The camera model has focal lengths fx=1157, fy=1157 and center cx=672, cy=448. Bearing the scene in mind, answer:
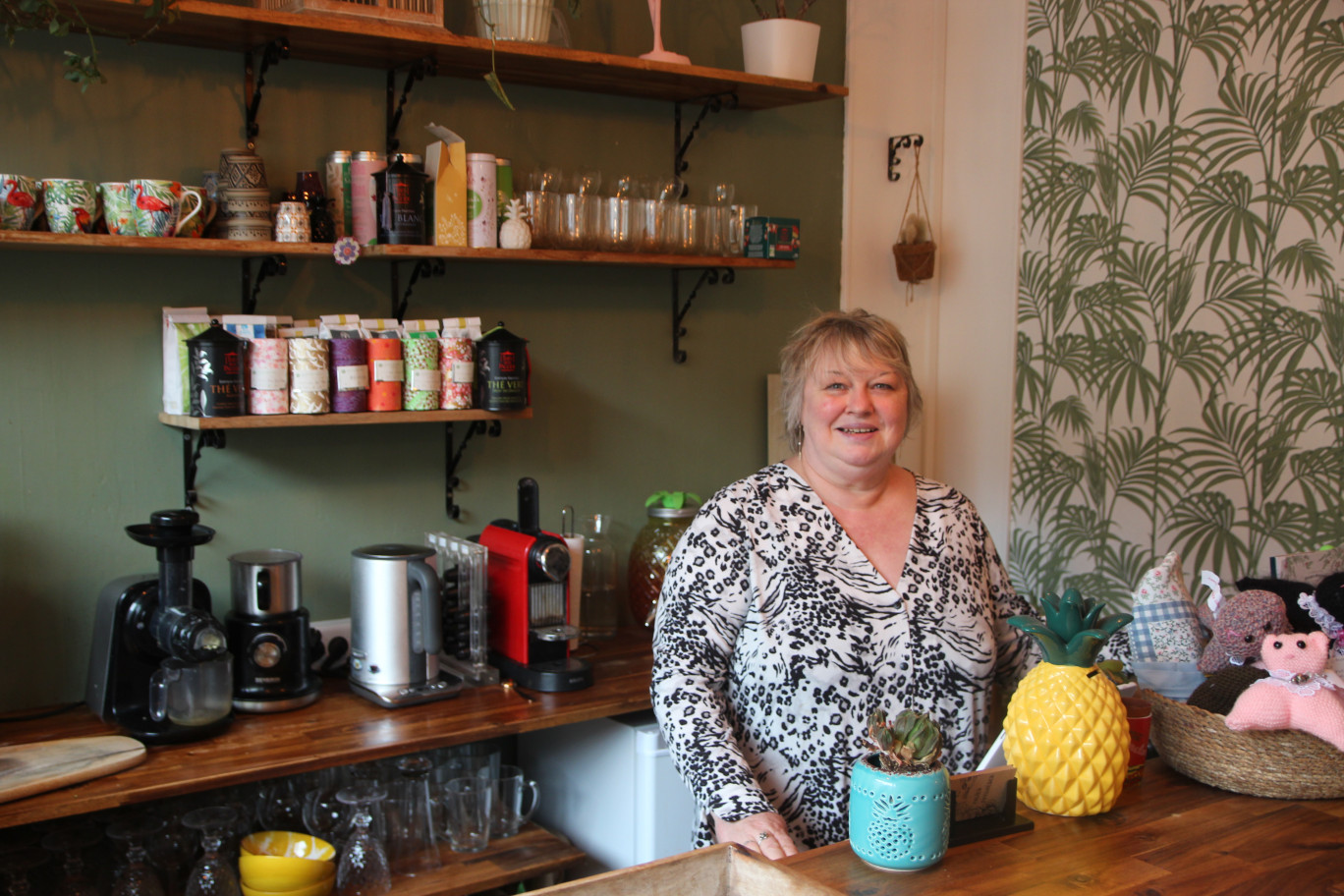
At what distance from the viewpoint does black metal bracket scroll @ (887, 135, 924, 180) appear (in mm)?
3312

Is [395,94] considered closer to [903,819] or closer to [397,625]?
[397,625]

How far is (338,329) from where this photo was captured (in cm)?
238

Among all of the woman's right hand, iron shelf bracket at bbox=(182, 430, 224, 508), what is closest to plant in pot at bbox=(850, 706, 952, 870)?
the woman's right hand

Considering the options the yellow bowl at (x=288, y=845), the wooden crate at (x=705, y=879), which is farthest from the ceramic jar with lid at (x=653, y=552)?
the wooden crate at (x=705, y=879)

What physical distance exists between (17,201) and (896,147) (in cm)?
227

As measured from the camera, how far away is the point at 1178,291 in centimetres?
279

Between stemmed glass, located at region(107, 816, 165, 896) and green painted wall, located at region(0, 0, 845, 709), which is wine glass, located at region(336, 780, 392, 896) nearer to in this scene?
stemmed glass, located at region(107, 816, 165, 896)

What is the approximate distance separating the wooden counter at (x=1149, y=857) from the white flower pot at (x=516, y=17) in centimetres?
178

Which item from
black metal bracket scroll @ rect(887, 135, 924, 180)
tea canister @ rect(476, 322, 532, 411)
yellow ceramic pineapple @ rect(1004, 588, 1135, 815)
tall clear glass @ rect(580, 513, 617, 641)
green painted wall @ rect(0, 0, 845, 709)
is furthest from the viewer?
black metal bracket scroll @ rect(887, 135, 924, 180)

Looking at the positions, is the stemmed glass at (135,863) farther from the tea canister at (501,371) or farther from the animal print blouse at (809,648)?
the tea canister at (501,371)

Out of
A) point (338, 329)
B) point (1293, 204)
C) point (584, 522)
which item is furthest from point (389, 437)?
point (1293, 204)

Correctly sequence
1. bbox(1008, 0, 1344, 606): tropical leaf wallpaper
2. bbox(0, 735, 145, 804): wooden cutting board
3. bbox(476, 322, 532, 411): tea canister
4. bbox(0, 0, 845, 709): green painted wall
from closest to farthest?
bbox(0, 735, 145, 804): wooden cutting board → bbox(0, 0, 845, 709): green painted wall → bbox(476, 322, 532, 411): tea canister → bbox(1008, 0, 1344, 606): tropical leaf wallpaper

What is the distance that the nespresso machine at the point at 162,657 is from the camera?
6.53ft

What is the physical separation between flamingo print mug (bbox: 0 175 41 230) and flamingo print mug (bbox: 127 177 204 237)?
0.53 feet
